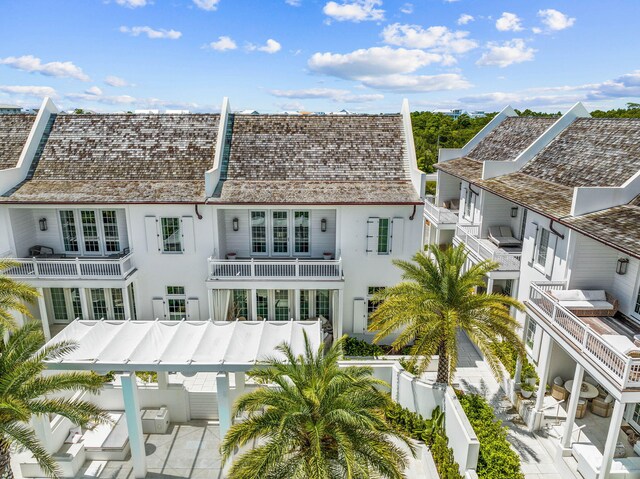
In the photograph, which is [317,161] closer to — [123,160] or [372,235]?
[372,235]

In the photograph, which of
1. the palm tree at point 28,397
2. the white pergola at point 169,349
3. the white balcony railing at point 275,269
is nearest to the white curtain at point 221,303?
the white balcony railing at point 275,269

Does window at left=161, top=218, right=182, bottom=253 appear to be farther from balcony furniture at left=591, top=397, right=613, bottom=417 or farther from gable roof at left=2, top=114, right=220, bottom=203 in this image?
balcony furniture at left=591, top=397, right=613, bottom=417

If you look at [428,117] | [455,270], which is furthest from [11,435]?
[428,117]

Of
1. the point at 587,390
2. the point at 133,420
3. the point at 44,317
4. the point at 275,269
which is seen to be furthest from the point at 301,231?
the point at 587,390

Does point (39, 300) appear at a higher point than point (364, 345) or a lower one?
higher

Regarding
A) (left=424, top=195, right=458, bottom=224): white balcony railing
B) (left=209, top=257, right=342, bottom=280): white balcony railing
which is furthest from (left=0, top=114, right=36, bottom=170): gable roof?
(left=424, top=195, right=458, bottom=224): white balcony railing

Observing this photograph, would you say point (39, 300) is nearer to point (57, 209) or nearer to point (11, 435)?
point (57, 209)
